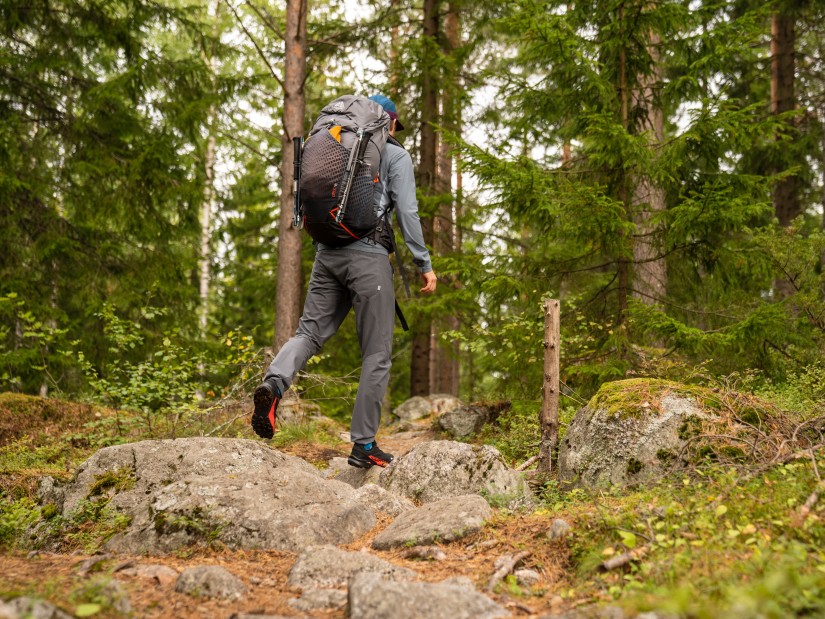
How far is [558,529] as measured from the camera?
3227mm

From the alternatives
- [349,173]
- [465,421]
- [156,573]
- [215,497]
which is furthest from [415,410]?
[156,573]

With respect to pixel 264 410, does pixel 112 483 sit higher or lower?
lower

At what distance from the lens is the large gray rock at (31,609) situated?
2021mm

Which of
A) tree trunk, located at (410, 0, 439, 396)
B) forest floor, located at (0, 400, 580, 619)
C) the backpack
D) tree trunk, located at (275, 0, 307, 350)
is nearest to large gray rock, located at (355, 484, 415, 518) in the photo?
forest floor, located at (0, 400, 580, 619)

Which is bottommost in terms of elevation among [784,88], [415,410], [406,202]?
[415,410]

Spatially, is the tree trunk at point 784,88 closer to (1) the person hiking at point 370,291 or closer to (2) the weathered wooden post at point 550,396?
(2) the weathered wooden post at point 550,396

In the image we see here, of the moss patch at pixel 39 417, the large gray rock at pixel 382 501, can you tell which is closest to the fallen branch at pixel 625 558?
the large gray rock at pixel 382 501

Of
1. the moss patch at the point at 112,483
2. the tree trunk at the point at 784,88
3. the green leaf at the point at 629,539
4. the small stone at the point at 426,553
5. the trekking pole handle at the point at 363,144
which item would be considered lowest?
the small stone at the point at 426,553

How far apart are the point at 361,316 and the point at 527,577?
2.39 meters

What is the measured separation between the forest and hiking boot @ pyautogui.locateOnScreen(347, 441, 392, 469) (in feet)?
4.05

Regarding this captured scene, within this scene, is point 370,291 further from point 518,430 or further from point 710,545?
point 710,545

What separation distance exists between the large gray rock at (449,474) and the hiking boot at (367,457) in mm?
142

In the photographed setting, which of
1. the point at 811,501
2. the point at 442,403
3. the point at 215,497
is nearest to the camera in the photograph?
the point at 811,501

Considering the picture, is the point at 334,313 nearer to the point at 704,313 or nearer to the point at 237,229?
the point at 704,313
